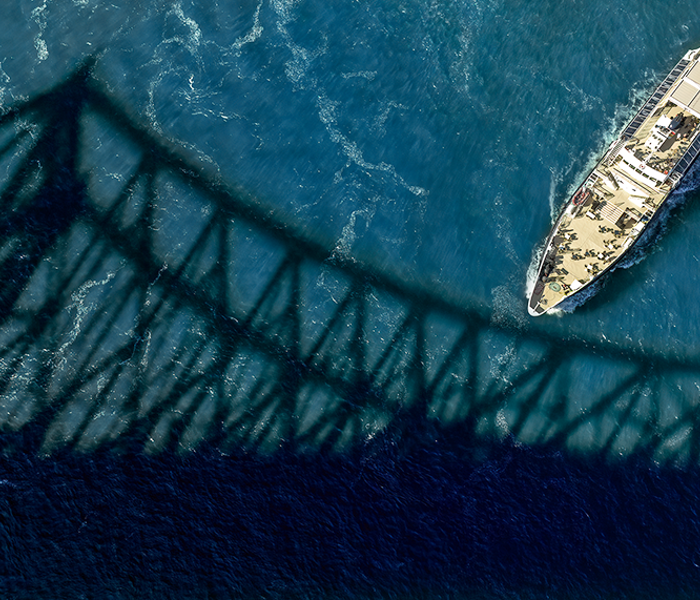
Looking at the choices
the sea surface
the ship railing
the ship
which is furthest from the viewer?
the ship railing

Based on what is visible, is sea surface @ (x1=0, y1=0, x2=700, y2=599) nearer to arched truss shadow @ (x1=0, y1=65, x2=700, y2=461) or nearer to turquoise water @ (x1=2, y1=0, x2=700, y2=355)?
turquoise water @ (x1=2, y1=0, x2=700, y2=355)

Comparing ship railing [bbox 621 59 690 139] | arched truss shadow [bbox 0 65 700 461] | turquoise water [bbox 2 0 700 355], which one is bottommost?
arched truss shadow [bbox 0 65 700 461]

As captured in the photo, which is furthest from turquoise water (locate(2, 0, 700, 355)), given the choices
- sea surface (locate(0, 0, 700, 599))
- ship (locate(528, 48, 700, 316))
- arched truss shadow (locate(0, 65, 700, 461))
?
arched truss shadow (locate(0, 65, 700, 461))

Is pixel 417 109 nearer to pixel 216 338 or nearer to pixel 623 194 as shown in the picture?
pixel 623 194

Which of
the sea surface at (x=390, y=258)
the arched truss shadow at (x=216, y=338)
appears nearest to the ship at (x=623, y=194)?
the sea surface at (x=390, y=258)

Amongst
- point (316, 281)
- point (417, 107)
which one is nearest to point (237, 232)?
point (316, 281)

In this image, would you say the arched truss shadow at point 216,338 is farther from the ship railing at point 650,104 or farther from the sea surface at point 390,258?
the ship railing at point 650,104

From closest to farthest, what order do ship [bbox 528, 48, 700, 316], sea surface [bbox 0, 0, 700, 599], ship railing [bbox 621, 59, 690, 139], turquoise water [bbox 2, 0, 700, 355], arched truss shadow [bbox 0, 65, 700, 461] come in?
sea surface [bbox 0, 0, 700, 599] → arched truss shadow [bbox 0, 65, 700, 461] → ship [bbox 528, 48, 700, 316] → turquoise water [bbox 2, 0, 700, 355] → ship railing [bbox 621, 59, 690, 139]

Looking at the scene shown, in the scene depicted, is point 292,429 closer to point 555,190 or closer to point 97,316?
point 97,316
